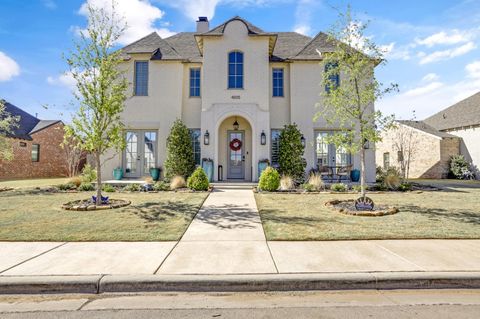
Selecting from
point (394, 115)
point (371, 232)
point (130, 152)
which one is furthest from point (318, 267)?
point (130, 152)

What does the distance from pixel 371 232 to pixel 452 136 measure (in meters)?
21.4

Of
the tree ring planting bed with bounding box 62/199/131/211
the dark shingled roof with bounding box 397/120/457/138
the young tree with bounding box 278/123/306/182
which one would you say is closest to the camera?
the tree ring planting bed with bounding box 62/199/131/211

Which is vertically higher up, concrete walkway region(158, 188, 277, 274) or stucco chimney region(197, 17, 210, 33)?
stucco chimney region(197, 17, 210, 33)

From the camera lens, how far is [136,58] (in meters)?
15.4

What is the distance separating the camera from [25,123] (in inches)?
991

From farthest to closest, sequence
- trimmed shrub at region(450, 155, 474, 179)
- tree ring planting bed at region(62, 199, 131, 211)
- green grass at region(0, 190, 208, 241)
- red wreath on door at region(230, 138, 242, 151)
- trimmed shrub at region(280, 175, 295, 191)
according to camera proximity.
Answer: trimmed shrub at region(450, 155, 474, 179) → red wreath on door at region(230, 138, 242, 151) → trimmed shrub at region(280, 175, 295, 191) → tree ring planting bed at region(62, 199, 131, 211) → green grass at region(0, 190, 208, 241)

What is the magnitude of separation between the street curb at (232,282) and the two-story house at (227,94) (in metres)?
10.9

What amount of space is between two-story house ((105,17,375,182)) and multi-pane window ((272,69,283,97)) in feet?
0.19

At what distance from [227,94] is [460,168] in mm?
18196

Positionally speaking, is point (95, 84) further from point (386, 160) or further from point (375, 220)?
point (386, 160)

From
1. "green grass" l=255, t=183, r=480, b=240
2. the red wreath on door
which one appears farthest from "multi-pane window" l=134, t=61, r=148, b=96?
"green grass" l=255, t=183, r=480, b=240

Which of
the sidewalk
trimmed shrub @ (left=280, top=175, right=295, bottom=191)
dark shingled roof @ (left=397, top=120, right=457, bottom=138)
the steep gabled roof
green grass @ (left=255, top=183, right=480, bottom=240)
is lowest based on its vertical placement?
the sidewalk

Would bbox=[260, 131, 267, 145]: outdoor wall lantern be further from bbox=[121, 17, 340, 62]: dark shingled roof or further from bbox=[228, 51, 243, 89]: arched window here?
bbox=[121, 17, 340, 62]: dark shingled roof

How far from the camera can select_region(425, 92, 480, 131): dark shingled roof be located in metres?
21.8
